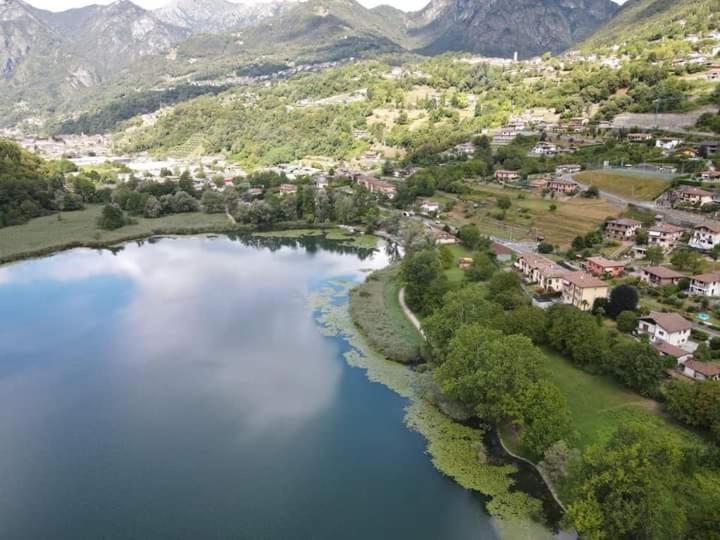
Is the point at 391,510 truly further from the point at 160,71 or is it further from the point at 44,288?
the point at 160,71

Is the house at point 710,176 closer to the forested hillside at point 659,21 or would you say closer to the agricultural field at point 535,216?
the agricultural field at point 535,216

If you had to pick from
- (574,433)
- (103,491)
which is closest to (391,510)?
(574,433)

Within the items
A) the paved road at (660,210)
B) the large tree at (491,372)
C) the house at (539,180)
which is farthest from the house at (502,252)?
the large tree at (491,372)

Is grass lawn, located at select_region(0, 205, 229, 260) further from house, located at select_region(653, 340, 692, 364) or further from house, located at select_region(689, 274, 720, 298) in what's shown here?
house, located at select_region(653, 340, 692, 364)

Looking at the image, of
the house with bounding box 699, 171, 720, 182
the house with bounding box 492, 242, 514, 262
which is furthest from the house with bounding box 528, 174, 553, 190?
the house with bounding box 492, 242, 514, 262

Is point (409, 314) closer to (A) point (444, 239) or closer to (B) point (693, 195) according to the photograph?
(A) point (444, 239)
